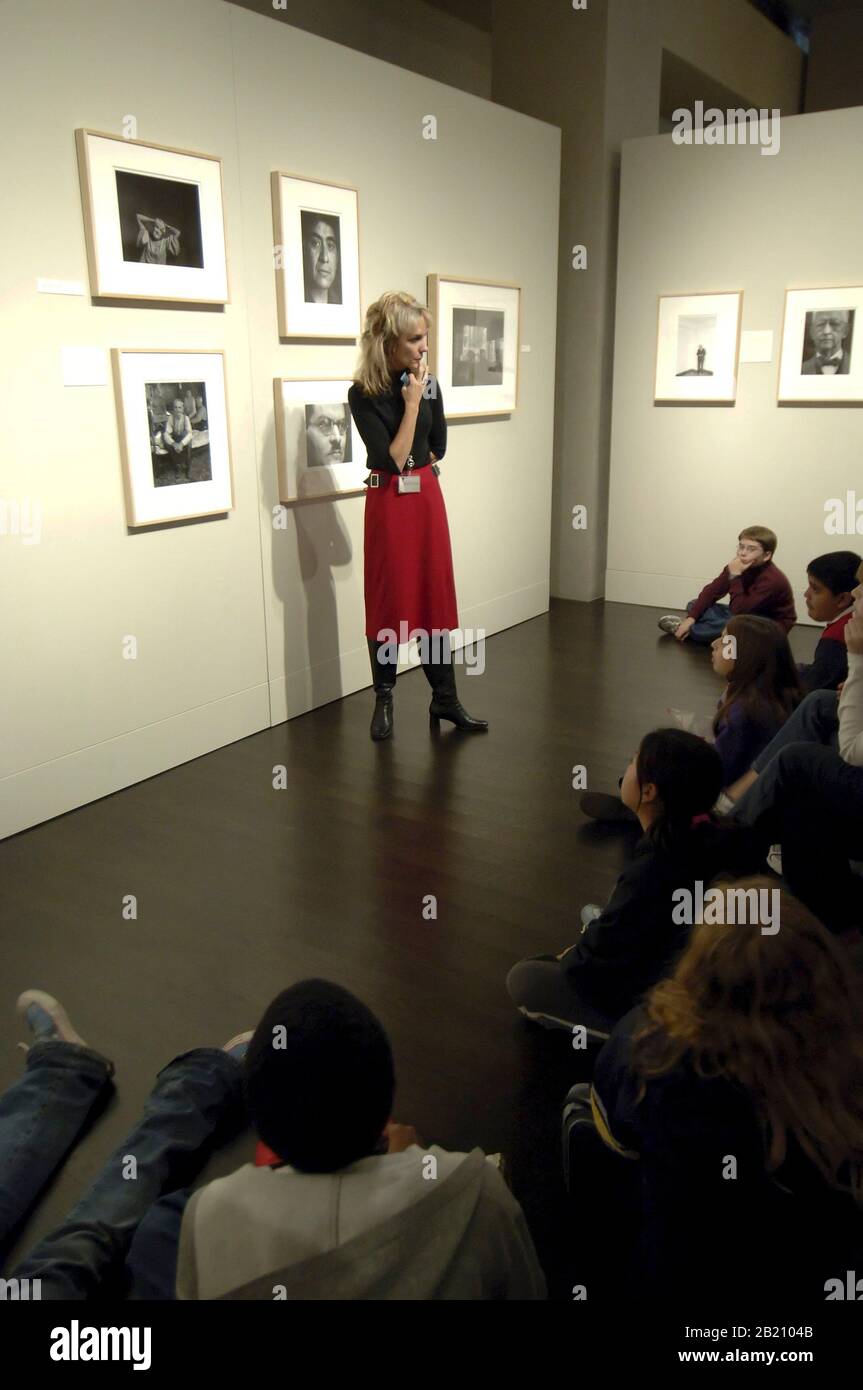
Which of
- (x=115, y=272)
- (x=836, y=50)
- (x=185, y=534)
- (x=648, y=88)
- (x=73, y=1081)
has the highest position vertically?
(x=836, y=50)

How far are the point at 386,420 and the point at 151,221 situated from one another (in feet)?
4.48

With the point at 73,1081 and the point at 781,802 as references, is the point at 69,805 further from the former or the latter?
the point at 781,802

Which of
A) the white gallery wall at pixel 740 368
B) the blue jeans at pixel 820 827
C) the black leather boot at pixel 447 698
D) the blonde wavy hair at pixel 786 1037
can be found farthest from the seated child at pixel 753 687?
the white gallery wall at pixel 740 368

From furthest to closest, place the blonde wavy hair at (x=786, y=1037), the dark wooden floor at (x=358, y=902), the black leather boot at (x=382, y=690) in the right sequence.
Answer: the black leather boot at (x=382, y=690) → the dark wooden floor at (x=358, y=902) → the blonde wavy hair at (x=786, y=1037)

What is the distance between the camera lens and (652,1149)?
1634mm

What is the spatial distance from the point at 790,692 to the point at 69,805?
3096 mm

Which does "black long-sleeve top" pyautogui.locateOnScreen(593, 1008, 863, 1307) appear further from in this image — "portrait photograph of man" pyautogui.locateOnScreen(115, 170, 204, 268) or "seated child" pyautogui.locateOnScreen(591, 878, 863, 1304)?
"portrait photograph of man" pyautogui.locateOnScreen(115, 170, 204, 268)

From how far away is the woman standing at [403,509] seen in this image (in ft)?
15.7

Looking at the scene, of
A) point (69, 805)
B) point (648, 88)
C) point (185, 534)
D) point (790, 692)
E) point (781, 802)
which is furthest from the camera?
point (648, 88)

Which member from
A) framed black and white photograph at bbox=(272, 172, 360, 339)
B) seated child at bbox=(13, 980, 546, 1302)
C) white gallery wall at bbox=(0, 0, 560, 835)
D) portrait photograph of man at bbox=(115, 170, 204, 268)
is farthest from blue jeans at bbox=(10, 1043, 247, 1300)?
framed black and white photograph at bbox=(272, 172, 360, 339)

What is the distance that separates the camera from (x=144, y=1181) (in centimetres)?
227

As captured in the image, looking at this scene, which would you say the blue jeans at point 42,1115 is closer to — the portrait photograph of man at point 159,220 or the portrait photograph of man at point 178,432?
the portrait photograph of man at point 178,432

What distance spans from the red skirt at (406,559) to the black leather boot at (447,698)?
0.22 meters
